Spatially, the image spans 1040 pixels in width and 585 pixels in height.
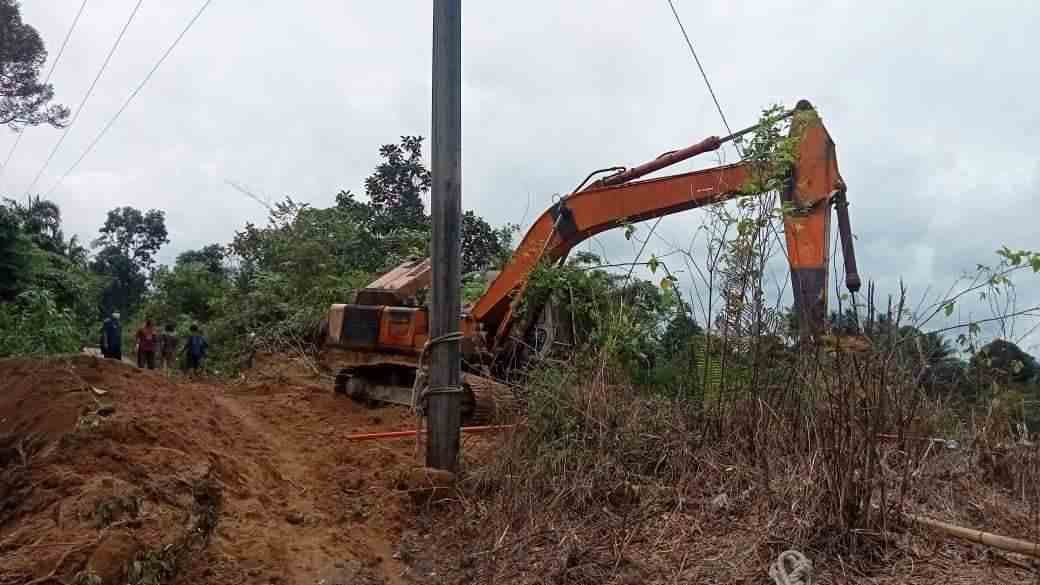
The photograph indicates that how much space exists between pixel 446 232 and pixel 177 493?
92.6 inches

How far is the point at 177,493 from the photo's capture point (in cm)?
505

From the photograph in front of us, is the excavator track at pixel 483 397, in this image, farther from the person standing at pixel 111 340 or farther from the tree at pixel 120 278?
the tree at pixel 120 278

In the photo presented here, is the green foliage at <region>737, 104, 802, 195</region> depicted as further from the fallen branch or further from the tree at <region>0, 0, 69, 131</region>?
the tree at <region>0, 0, 69, 131</region>

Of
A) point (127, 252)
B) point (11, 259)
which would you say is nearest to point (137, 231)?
point (127, 252)

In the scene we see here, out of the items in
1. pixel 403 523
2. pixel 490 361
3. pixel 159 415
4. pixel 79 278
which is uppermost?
pixel 79 278

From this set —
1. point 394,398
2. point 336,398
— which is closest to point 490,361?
point 394,398

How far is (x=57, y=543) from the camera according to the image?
412 centimetres

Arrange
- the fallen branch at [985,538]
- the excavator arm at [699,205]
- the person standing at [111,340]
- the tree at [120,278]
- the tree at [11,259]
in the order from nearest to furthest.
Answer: the fallen branch at [985,538], the excavator arm at [699,205], the person standing at [111,340], the tree at [11,259], the tree at [120,278]

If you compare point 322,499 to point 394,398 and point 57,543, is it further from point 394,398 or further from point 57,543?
point 394,398

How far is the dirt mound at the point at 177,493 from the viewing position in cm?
419

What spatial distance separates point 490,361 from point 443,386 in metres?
3.39

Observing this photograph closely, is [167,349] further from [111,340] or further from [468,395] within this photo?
[468,395]

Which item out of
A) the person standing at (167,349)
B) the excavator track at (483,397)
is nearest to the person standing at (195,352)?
the person standing at (167,349)

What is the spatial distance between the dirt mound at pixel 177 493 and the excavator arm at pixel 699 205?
6.60 feet
